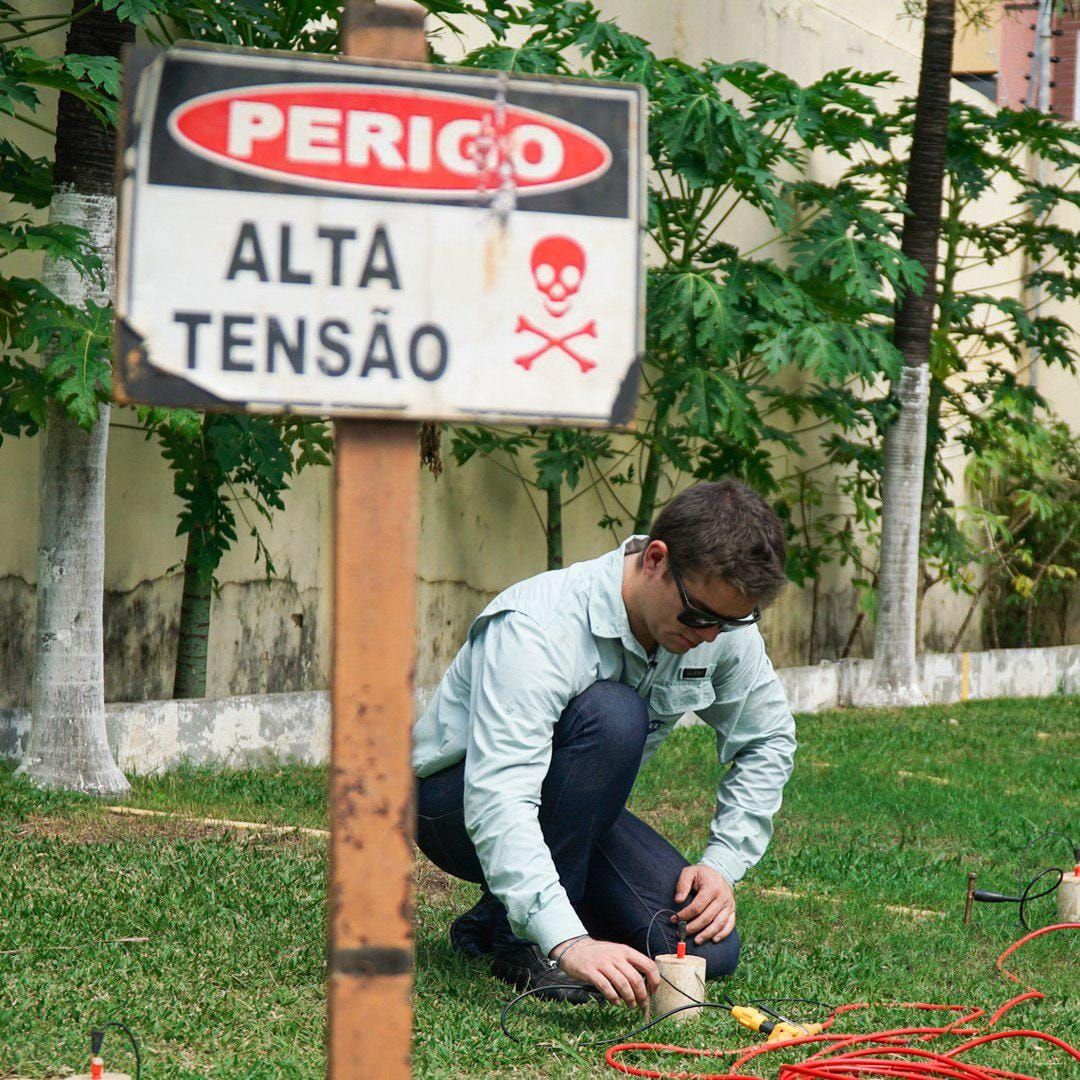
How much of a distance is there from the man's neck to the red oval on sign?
1.60 m

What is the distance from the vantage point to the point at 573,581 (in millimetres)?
3451

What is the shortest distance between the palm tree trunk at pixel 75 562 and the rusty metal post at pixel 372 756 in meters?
3.79

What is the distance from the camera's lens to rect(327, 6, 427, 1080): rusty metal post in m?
1.77

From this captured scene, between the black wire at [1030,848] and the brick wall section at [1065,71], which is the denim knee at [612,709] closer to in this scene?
the black wire at [1030,848]

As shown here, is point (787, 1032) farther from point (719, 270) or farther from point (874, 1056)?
point (719, 270)

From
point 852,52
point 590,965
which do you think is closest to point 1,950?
point 590,965

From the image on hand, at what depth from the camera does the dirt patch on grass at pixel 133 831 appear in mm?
4686

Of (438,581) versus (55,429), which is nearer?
(55,429)

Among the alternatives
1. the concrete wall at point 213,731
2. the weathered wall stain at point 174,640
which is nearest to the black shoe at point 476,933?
the concrete wall at point 213,731

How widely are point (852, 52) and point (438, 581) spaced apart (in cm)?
611

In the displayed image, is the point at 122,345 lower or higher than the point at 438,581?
higher

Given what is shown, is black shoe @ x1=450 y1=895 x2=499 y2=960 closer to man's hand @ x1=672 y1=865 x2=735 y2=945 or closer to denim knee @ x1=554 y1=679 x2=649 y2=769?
man's hand @ x1=672 y1=865 x2=735 y2=945

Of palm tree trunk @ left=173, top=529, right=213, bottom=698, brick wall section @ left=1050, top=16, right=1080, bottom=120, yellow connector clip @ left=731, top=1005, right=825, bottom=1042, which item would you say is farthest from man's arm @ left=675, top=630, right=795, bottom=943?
brick wall section @ left=1050, top=16, right=1080, bottom=120

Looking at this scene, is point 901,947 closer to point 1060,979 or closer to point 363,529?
point 1060,979
